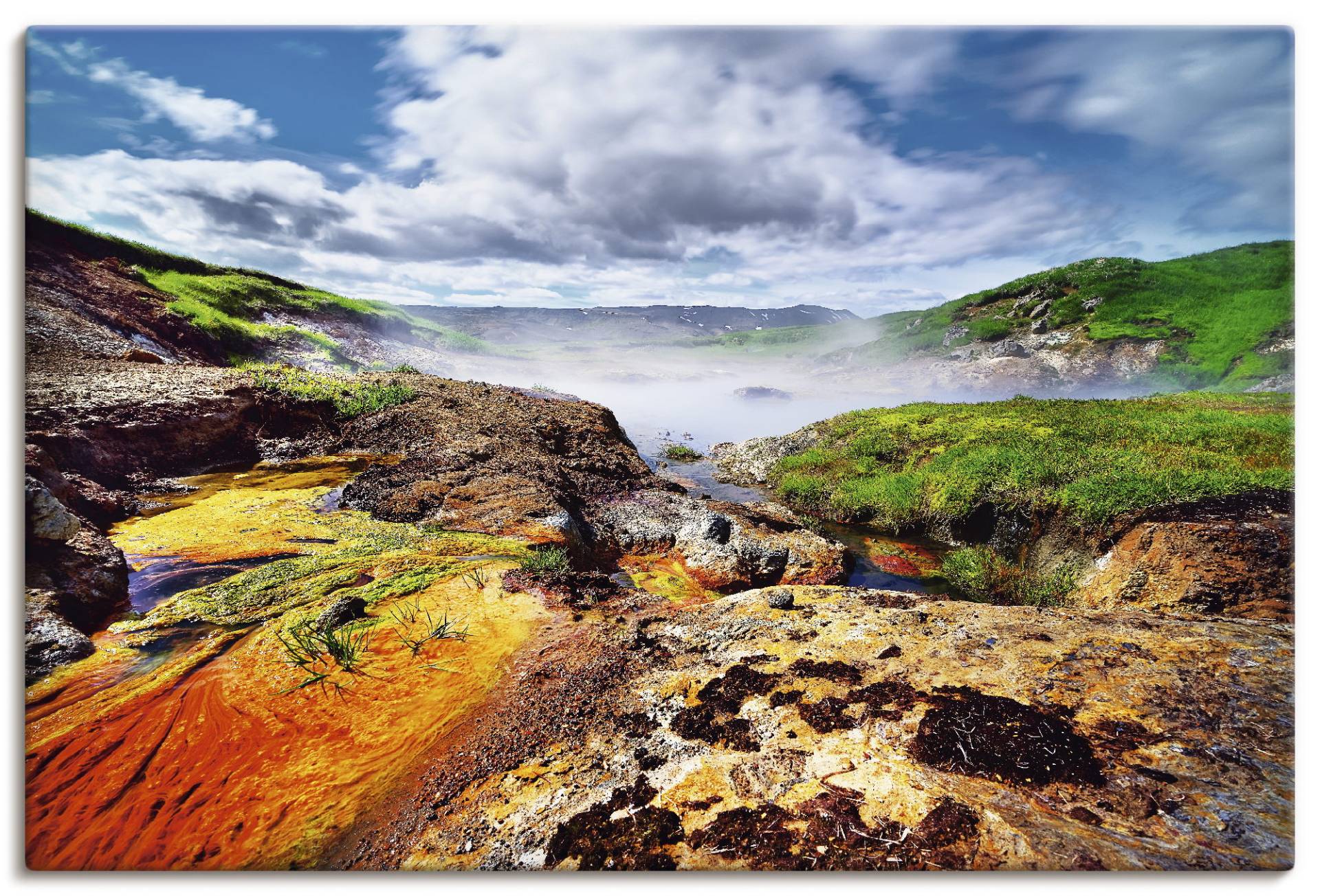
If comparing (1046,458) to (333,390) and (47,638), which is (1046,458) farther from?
(333,390)

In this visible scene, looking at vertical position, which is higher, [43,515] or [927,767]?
[43,515]

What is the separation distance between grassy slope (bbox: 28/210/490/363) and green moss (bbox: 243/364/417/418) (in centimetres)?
356

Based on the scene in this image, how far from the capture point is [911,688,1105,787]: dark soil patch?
2439 mm

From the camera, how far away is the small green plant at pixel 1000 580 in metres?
7.07

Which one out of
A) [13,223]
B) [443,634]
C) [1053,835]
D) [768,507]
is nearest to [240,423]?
[13,223]

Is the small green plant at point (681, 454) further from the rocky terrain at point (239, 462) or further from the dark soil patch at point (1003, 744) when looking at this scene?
the dark soil patch at point (1003, 744)

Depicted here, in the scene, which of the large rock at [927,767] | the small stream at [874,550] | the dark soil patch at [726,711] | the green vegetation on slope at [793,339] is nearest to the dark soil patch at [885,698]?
the large rock at [927,767]

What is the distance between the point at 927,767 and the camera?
253 centimetres

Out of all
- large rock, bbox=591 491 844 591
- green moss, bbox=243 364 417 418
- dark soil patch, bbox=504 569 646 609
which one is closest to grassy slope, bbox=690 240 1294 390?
large rock, bbox=591 491 844 591

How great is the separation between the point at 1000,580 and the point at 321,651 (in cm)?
911

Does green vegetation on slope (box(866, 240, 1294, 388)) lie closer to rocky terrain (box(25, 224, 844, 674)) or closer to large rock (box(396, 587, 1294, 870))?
large rock (box(396, 587, 1294, 870))

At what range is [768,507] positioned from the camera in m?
11.6

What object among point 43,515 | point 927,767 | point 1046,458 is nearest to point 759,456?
point 1046,458

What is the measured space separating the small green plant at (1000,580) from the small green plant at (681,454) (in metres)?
11.1
